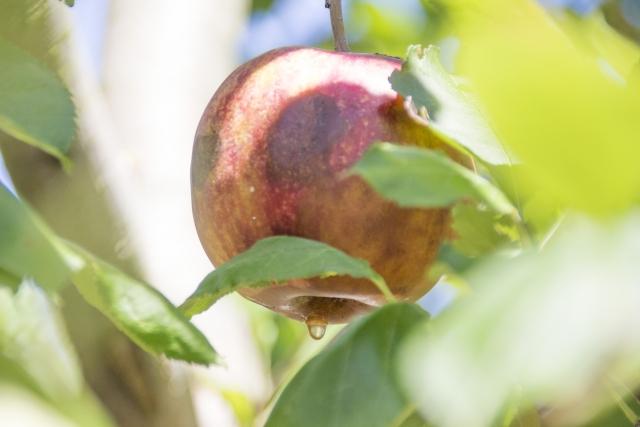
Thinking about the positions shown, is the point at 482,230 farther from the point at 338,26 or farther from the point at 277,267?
the point at 338,26

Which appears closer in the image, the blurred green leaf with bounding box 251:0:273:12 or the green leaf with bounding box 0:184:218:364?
the green leaf with bounding box 0:184:218:364

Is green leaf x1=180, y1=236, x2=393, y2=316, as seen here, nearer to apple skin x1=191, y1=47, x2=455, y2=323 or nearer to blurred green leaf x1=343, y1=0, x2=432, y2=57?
apple skin x1=191, y1=47, x2=455, y2=323

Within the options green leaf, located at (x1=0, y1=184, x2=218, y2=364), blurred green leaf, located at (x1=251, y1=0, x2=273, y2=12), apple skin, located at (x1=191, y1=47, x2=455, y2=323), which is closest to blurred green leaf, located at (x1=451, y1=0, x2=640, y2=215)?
green leaf, located at (x1=0, y1=184, x2=218, y2=364)

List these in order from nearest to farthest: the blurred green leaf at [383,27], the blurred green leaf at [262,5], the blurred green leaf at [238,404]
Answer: the blurred green leaf at [238,404] → the blurred green leaf at [383,27] → the blurred green leaf at [262,5]

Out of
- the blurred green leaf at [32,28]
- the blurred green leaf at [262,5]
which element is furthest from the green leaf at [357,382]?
the blurred green leaf at [262,5]

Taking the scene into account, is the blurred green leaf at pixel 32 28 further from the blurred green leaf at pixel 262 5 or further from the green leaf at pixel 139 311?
the blurred green leaf at pixel 262 5

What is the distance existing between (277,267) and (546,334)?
333 millimetres

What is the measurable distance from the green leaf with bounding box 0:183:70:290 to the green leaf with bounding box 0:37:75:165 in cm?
10

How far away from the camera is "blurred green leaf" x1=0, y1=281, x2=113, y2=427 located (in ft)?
0.66

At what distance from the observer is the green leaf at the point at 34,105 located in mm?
439

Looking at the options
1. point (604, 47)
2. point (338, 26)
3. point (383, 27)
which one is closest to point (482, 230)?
point (604, 47)

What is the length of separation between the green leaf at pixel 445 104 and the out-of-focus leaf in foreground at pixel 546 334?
10.9 inches

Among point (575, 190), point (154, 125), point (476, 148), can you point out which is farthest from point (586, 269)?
point (154, 125)

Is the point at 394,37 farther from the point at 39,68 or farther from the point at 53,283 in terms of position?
the point at 53,283
